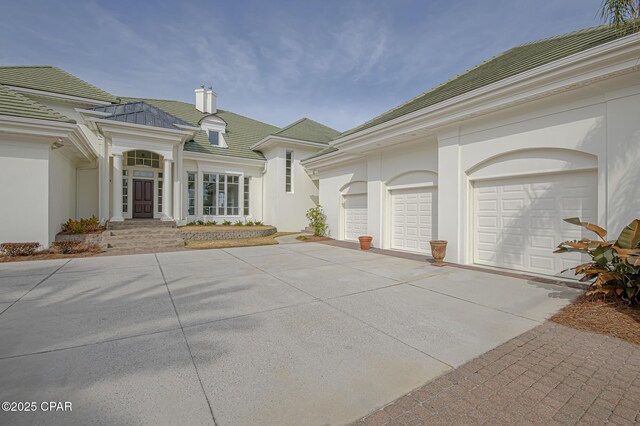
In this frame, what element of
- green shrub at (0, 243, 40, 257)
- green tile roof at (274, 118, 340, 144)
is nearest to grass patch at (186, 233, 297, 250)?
green shrub at (0, 243, 40, 257)

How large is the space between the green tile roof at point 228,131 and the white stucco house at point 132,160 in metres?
0.08

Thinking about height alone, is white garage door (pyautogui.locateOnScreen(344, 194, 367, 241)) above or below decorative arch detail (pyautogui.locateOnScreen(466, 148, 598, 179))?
below

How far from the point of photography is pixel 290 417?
2205mm

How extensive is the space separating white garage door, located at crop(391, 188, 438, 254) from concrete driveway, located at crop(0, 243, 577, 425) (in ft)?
10.3

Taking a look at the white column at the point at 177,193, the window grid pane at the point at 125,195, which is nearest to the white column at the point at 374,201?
the white column at the point at 177,193

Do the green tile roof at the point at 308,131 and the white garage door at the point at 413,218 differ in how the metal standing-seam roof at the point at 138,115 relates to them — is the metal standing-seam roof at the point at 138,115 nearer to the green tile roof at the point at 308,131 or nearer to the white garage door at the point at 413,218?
the green tile roof at the point at 308,131

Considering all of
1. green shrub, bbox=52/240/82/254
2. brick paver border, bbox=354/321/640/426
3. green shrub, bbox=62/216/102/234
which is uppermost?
green shrub, bbox=62/216/102/234

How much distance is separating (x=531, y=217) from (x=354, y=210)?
24.9 ft

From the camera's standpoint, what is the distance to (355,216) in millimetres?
13633

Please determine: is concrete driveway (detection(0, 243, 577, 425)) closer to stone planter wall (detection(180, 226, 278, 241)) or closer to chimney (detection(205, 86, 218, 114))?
stone planter wall (detection(180, 226, 278, 241))

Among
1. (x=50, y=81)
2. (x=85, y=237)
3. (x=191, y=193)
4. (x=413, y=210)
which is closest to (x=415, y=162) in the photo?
(x=413, y=210)

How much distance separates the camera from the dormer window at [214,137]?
58.3 feet

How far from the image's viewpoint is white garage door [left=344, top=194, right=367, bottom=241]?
13.2 meters

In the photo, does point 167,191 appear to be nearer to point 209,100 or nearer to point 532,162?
point 209,100
